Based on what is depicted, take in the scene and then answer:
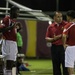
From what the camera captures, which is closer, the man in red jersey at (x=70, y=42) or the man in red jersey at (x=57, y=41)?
the man in red jersey at (x=70, y=42)

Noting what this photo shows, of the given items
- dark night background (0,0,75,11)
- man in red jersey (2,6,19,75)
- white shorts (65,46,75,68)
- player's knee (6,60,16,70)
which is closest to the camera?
white shorts (65,46,75,68)

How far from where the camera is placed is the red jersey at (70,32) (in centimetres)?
941

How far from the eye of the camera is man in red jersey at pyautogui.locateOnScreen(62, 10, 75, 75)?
936 cm

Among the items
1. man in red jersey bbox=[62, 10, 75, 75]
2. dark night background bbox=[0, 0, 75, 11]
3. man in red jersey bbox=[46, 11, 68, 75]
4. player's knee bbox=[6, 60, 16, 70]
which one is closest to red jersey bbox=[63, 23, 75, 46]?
man in red jersey bbox=[62, 10, 75, 75]

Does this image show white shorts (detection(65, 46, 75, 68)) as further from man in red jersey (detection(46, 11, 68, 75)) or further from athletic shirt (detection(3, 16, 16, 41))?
athletic shirt (detection(3, 16, 16, 41))

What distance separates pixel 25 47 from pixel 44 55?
1.39m

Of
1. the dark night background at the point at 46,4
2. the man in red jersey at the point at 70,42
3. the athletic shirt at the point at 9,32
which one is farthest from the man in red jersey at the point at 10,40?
the dark night background at the point at 46,4

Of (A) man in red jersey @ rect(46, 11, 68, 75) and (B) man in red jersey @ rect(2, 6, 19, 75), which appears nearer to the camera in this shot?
(B) man in red jersey @ rect(2, 6, 19, 75)

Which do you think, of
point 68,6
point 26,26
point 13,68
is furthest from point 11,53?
point 68,6

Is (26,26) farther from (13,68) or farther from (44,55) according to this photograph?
(13,68)

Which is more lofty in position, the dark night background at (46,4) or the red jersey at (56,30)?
the red jersey at (56,30)

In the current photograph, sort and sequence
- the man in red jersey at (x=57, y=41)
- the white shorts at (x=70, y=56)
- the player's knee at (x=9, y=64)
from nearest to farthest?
the white shorts at (x=70, y=56) → the player's knee at (x=9, y=64) → the man in red jersey at (x=57, y=41)

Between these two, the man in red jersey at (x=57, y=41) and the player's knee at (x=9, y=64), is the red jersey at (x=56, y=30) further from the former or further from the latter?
the player's knee at (x=9, y=64)

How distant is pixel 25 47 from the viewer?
2205cm
